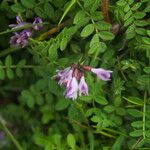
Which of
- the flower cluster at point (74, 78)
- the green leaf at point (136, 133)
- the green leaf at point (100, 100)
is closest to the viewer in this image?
the flower cluster at point (74, 78)

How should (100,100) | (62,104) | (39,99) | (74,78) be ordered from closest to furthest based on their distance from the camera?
(74,78) → (100,100) → (62,104) → (39,99)

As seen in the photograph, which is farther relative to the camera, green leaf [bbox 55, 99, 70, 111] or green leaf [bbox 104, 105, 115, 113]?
green leaf [bbox 55, 99, 70, 111]

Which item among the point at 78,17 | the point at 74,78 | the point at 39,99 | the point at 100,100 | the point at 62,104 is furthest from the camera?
the point at 39,99

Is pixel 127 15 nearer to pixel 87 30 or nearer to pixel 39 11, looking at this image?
pixel 87 30

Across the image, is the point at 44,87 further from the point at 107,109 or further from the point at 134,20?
the point at 134,20

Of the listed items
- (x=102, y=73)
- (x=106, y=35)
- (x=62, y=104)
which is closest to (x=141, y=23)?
(x=106, y=35)

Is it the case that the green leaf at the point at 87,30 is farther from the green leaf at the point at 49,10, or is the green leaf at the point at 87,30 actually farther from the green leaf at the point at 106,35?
the green leaf at the point at 49,10

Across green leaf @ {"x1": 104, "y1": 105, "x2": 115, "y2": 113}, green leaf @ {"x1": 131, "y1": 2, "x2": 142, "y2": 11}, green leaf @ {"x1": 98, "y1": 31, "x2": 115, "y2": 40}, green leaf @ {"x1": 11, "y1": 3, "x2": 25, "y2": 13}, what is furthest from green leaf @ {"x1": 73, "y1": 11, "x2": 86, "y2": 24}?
green leaf @ {"x1": 104, "y1": 105, "x2": 115, "y2": 113}

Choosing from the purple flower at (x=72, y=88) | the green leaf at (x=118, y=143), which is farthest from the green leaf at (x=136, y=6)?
the green leaf at (x=118, y=143)

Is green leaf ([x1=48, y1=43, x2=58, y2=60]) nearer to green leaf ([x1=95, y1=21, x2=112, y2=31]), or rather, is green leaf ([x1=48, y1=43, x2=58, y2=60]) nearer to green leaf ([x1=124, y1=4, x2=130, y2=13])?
green leaf ([x1=95, y1=21, x2=112, y2=31])

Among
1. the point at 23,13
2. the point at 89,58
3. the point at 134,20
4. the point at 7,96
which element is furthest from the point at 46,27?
the point at 7,96
